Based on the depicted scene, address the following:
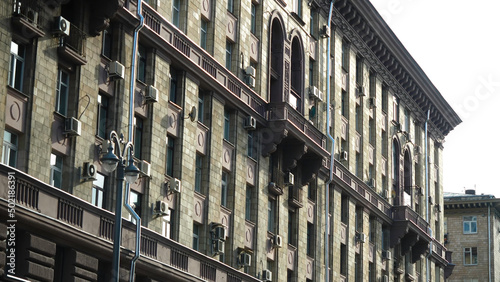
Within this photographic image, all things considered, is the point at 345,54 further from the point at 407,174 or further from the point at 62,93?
the point at 62,93

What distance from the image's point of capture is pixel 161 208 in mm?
37125

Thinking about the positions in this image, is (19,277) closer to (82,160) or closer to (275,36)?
(82,160)

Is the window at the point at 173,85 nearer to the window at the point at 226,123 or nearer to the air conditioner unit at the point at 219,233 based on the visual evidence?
the window at the point at 226,123

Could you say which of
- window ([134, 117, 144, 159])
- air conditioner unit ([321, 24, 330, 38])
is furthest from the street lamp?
air conditioner unit ([321, 24, 330, 38])

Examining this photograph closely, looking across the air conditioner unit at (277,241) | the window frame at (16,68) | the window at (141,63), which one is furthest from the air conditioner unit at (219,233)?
the window frame at (16,68)

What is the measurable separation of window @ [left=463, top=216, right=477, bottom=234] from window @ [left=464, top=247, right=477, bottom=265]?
1.62 metres

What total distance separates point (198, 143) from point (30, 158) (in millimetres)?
11495

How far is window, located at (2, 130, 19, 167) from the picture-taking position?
98.6ft

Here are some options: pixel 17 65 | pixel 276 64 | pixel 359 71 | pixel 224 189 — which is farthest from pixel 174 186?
pixel 359 71

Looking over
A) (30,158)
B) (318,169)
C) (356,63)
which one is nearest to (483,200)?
(356,63)

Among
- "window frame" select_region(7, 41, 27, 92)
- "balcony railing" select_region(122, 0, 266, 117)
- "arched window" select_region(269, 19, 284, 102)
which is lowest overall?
"window frame" select_region(7, 41, 27, 92)

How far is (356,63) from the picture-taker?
62.3 metres

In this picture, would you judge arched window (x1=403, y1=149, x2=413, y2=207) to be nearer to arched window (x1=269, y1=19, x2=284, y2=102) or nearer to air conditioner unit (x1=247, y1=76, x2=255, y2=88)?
arched window (x1=269, y1=19, x2=284, y2=102)

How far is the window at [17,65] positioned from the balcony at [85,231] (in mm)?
3160
